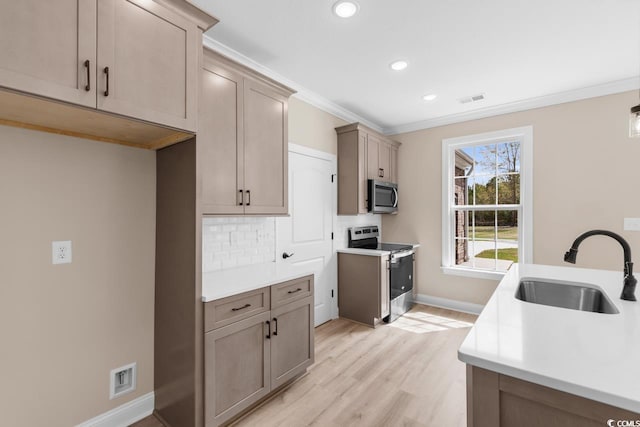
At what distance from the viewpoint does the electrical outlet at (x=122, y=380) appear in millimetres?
1811

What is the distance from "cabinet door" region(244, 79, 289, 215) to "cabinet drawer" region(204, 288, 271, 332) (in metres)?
0.62

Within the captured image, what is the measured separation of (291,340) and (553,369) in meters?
1.70

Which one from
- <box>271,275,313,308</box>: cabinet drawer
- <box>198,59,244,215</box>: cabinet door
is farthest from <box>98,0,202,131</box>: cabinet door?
<box>271,275,313,308</box>: cabinet drawer

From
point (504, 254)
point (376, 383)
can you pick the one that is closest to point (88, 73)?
point (376, 383)

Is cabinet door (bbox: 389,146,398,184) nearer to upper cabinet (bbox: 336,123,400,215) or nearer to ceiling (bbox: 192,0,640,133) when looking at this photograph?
upper cabinet (bbox: 336,123,400,215)

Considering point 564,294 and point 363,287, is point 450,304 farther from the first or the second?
point 564,294

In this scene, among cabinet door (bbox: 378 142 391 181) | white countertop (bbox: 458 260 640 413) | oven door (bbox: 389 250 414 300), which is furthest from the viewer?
cabinet door (bbox: 378 142 391 181)

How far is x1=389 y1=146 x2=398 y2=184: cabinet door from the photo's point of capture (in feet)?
13.9

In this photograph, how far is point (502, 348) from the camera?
93 cm

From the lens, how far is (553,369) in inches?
31.7

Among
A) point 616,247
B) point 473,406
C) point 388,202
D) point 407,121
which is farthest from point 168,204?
point 616,247

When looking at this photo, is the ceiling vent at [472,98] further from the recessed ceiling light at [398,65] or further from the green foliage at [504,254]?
the green foliage at [504,254]

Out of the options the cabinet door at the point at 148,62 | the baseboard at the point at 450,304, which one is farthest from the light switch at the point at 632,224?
the cabinet door at the point at 148,62

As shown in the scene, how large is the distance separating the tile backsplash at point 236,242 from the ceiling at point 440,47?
4.58 feet
